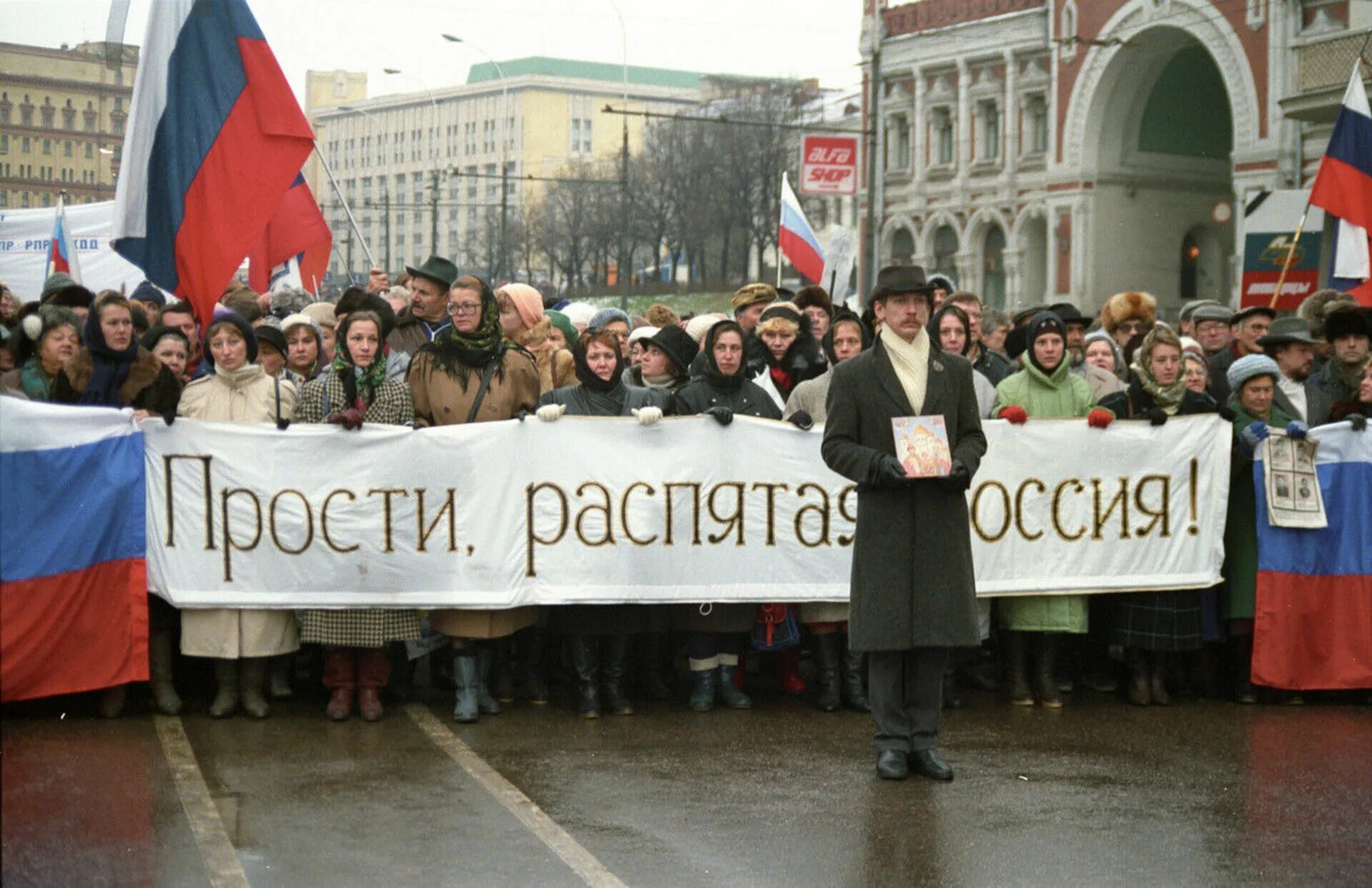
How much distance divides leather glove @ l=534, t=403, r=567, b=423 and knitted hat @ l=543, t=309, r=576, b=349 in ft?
7.25

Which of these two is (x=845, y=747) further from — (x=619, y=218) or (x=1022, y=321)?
(x=619, y=218)

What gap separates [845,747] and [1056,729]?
1086 millimetres

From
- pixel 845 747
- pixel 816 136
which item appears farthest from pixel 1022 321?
pixel 816 136

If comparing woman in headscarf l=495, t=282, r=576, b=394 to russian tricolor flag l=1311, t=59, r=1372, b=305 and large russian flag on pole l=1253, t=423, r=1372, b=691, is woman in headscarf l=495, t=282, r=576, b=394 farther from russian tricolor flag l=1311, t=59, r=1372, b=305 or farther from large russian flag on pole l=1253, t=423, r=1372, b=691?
russian tricolor flag l=1311, t=59, r=1372, b=305

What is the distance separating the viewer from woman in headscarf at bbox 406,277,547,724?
8.88 m

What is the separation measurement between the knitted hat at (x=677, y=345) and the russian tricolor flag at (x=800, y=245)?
801cm

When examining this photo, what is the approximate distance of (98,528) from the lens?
8.50 metres

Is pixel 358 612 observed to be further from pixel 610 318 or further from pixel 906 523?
pixel 610 318

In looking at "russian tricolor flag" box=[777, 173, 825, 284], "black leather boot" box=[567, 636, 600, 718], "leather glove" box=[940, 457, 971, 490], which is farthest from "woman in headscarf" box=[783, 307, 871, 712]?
"russian tricolor flag" box=[777, 173, 825, 284]

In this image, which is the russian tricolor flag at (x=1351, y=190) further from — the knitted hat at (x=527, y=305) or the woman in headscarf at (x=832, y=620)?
the knitted hat at (x=527, y=305)

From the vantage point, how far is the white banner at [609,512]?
877cm

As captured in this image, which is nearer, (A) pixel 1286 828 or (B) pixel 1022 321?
(A) pixel 1286 828

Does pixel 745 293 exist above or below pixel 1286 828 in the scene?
above

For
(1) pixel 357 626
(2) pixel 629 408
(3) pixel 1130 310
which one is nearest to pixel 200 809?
(1) pixel 357 626
